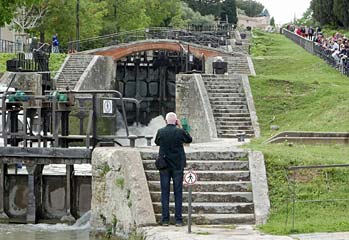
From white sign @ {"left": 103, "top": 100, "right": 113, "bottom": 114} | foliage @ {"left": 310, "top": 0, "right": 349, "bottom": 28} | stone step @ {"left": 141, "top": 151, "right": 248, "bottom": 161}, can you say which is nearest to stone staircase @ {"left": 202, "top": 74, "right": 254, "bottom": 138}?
white sign @ {"left": 103, "top": 100, "right": 113, "bottom": 114}

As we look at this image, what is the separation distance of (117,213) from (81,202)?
14.3 feet

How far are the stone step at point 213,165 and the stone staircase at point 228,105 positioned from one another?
11.7 m

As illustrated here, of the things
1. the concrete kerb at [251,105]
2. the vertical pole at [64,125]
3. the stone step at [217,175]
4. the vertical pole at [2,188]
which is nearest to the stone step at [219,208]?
the stone step at [217,175]

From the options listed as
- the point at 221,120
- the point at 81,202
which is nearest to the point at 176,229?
the point at 81,202

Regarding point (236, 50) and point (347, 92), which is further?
point (236, 50)

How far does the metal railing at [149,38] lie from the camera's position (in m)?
61.7

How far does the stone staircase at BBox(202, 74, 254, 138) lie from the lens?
30.7 meters

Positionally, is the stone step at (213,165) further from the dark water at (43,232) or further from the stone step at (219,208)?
the dark water at (43,232)

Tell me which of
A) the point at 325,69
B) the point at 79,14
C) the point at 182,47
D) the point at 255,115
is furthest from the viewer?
the point at 79,14

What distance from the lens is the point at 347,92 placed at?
32.9 meters

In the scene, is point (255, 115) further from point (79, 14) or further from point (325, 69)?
point (79, 14)

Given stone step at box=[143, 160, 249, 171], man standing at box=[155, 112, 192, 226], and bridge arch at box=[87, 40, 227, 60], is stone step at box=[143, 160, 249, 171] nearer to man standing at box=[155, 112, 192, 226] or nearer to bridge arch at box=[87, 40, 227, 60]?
man standing at box=[155, 112, 192, 226]

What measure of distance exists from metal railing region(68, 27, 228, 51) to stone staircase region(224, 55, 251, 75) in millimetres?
13365

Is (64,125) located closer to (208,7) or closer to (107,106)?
(107,106)
